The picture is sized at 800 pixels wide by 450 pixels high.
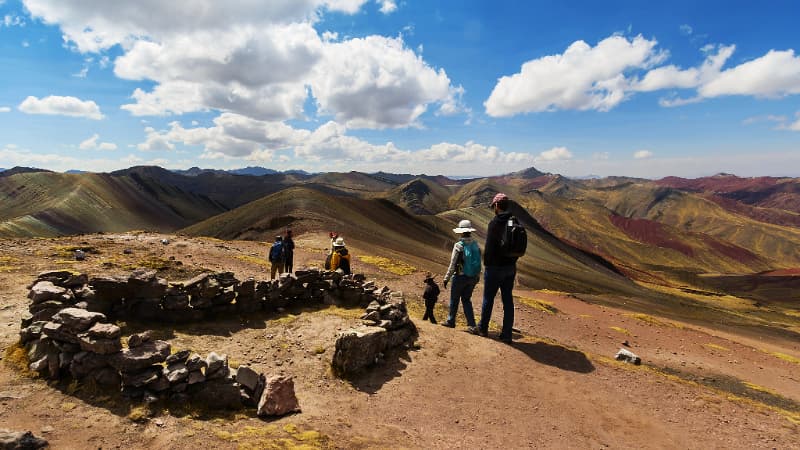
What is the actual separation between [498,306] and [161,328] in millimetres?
21966

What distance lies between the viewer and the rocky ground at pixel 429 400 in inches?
367

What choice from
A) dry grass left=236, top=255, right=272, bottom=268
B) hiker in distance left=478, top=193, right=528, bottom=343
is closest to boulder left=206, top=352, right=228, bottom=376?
hiker in distance left=478, top=193, right=528, bottom=343

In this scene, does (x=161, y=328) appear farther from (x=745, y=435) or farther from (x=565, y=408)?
(x=745, y=435)

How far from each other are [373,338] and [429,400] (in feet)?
9.27

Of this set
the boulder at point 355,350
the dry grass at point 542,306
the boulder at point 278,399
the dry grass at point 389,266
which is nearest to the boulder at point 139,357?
the boulder at point 278,399

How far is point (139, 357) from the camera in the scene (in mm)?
10195

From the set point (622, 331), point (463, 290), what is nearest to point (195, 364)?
point (463, 290)

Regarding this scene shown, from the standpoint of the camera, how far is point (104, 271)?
2353 centimetres

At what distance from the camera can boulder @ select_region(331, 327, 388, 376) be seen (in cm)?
1297

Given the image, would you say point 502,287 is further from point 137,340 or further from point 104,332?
point 104,332

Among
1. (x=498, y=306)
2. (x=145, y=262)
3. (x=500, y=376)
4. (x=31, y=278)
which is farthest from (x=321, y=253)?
(x=500, y=376)

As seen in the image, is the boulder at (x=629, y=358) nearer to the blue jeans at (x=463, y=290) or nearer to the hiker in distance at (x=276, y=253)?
the blue jeans at (x=463, y=290)

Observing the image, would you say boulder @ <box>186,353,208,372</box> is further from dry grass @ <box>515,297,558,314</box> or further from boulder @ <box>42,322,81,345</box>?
dry grass @ <box>515,297,558,314</box>

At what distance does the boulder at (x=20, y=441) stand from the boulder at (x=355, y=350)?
7.27 metres
